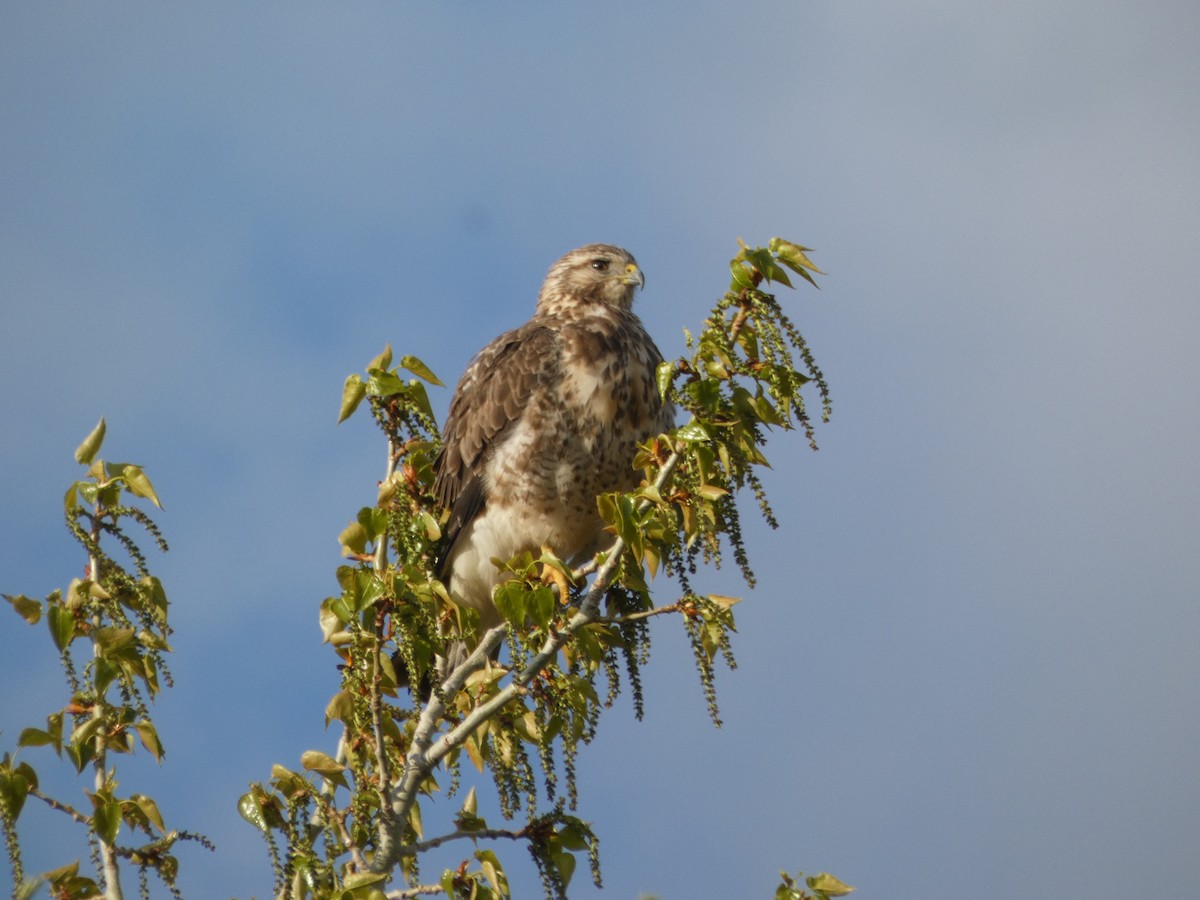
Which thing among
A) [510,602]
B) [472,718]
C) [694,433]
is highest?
[694,433]

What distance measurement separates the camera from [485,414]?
589cm

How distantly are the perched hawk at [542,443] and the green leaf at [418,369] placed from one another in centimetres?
185

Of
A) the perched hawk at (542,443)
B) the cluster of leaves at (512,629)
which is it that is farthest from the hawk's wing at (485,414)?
the cluster of leaves at (512,629)

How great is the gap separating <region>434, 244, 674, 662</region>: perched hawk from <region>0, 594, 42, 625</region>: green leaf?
2.13m

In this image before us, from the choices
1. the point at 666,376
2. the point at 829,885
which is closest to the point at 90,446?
the point at 666,376

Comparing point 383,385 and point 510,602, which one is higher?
point 383,385

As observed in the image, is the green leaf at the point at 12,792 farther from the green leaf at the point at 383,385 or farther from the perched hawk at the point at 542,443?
the perched hawk at the point at 542,443

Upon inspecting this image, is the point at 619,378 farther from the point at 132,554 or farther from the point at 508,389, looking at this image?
the point at 132,554

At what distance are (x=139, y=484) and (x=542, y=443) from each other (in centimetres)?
232

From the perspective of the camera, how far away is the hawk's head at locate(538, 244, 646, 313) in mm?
6508

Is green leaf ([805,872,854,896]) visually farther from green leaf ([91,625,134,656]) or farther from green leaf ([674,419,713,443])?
green leaf ([91,625,134,656])

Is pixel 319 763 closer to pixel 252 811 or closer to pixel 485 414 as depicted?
pixel 252 811

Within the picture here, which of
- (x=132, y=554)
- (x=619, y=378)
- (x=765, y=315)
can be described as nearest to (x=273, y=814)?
(x=132, y=554)

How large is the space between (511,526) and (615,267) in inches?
60.5
